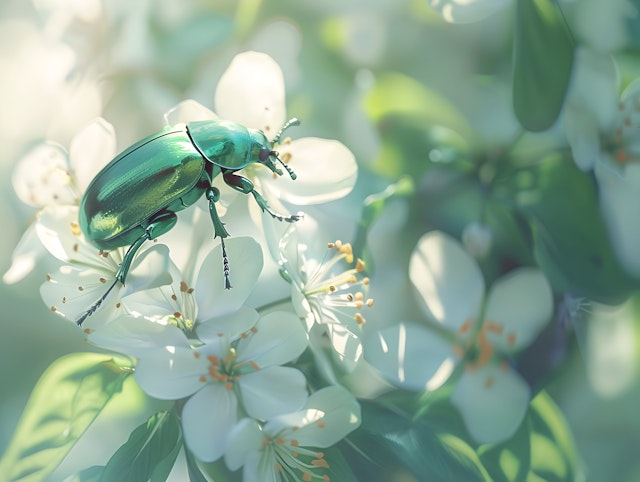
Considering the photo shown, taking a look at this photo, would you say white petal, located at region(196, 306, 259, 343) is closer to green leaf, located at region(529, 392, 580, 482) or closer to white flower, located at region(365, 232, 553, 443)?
white flower, located at region(365, 232, 553, 443)

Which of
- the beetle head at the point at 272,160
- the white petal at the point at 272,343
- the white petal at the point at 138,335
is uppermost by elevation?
the beetle head at the point at 272,160

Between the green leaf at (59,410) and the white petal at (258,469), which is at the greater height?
the green leaf at (59,410)

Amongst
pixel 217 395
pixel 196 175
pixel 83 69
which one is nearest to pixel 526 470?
pixel 217 395

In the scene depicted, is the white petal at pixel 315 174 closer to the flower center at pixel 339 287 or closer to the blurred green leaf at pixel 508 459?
the flower center at pixel 339 287

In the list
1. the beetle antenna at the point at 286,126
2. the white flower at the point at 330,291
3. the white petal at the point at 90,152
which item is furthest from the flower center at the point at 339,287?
the white petal at the point at 90,152

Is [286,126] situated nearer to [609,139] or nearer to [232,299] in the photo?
[232,299]

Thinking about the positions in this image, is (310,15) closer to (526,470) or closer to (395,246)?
(395,246)

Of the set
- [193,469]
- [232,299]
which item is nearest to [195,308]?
[232,299]
